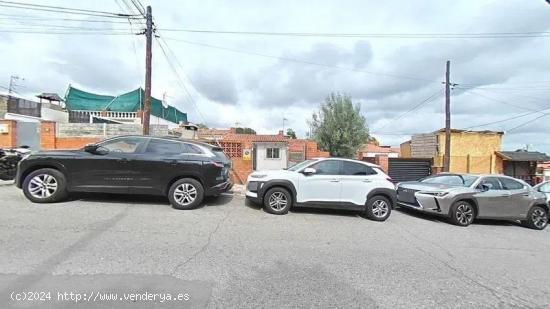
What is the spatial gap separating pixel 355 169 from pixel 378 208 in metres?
1.18

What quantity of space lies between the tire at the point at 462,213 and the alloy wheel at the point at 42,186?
10.2 m

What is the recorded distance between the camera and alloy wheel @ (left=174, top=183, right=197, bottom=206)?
7121 millimetres

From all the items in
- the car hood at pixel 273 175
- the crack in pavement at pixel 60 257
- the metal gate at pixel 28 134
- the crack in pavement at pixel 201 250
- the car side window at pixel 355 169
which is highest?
the metal gate at pixel 28 134

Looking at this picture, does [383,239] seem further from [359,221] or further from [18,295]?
[18,295]

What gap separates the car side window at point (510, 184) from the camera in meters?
9.11

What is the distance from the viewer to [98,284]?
330 cm

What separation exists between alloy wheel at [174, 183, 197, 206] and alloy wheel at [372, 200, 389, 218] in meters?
4.62

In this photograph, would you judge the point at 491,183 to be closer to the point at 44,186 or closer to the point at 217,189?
the point at 217,189

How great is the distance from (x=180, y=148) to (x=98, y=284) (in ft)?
14.6

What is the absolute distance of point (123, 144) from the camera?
23.9 feet

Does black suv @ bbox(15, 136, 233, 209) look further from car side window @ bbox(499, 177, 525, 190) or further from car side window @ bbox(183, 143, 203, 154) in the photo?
car side window @ bbox(499, 177, 525, 190)

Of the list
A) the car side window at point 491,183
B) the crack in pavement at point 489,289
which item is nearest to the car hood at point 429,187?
the car side window at point 491,183

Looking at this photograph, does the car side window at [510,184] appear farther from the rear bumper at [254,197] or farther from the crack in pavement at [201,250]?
the crack in pavement at [201,250]

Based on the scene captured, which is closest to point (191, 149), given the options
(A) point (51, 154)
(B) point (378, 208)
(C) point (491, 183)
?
(A) point (51, 154)
